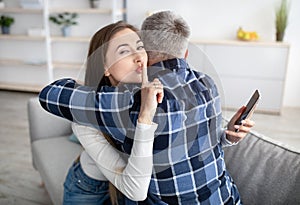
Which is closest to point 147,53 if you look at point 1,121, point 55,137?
point 55,137

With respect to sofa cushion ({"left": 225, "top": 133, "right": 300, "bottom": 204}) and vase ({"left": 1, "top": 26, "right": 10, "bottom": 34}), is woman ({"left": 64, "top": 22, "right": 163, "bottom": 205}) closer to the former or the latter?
sofa cushion ({"left": 225, "top": 133, "right": 300, "bottom": 204})

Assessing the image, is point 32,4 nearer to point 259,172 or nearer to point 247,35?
point 247,35

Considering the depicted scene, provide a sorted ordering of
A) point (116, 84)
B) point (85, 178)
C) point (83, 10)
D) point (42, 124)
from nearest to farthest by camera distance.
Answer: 1. point (116, 84)
2. point (85, 178)
3. point (42, 124)
4. point (83, 10)

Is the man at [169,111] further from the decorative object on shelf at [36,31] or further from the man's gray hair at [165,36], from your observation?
the decorative object on shelf at [36,31]

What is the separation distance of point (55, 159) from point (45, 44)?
9.11 feet

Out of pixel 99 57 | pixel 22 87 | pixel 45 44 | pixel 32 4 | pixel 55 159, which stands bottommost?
pixel 22 87

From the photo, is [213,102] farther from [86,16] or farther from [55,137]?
[86,16]

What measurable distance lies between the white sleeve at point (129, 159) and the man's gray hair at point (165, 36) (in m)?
Answer: 0.17

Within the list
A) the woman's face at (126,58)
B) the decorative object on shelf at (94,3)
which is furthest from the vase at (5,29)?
the woman's face at (126,58)

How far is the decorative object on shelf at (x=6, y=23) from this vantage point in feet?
12.9

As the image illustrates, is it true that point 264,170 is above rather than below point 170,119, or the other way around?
below

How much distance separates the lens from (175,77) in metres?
0.75

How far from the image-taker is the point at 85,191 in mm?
1128

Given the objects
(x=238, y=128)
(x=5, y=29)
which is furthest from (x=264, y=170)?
(x=5, y=29)
